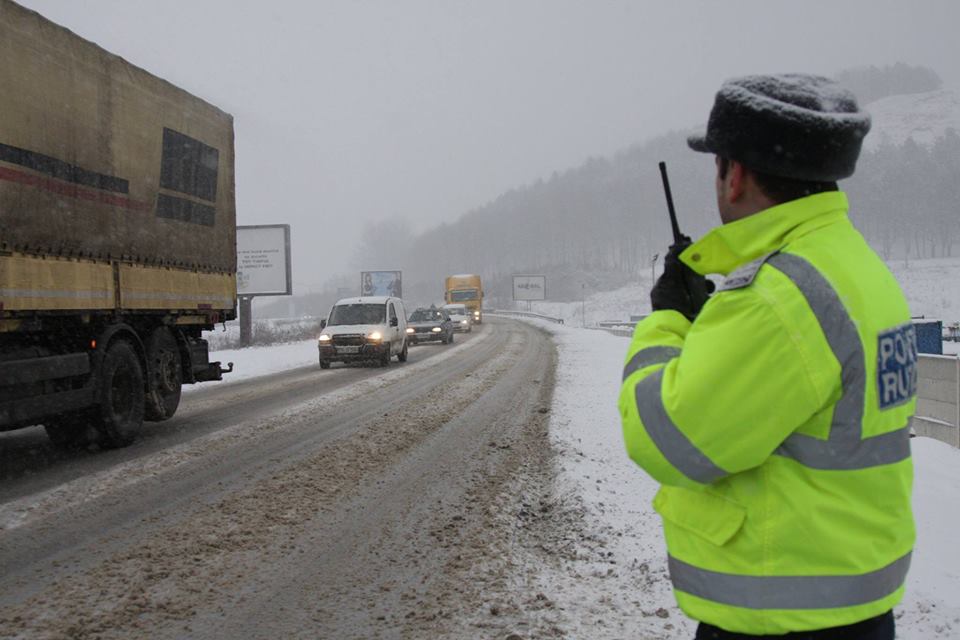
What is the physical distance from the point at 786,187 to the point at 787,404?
0.52 m

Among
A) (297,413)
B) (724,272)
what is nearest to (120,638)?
(724,272)

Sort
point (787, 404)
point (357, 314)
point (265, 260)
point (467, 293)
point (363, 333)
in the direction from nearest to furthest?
1. point (787, 404)
2. point (363, 333)
3. point (357, 314)
4. point (265, 260)
5. point (467, 293)

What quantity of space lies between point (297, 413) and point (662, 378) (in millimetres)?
9938

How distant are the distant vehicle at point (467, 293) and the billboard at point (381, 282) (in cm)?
825

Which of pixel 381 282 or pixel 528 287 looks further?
pixel 528 287

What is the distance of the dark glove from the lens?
1.74 meters

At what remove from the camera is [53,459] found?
303 inches

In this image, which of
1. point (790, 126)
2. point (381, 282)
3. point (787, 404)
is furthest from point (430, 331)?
point (381, 282)

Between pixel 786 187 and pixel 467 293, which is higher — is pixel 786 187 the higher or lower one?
the lower one

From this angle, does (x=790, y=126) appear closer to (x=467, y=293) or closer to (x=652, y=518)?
(x=652, y=518)

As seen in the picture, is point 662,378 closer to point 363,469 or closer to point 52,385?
point 363,469

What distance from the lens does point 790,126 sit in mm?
1542

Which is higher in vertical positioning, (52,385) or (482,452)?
(52,385)

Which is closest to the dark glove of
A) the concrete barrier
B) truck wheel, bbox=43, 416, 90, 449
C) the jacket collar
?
the jacket collar
